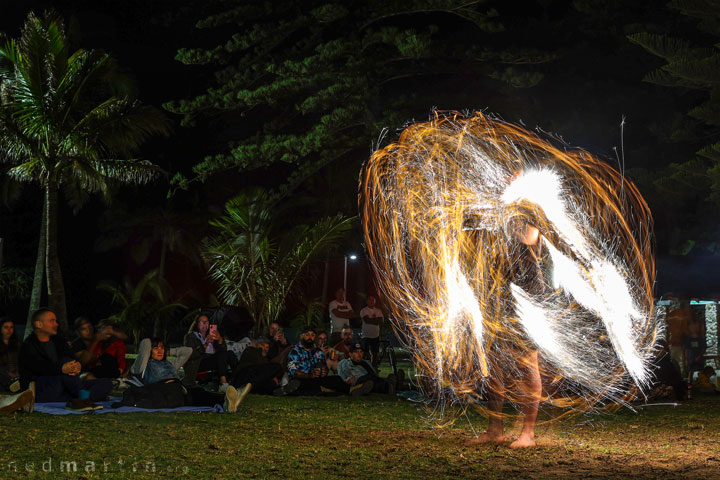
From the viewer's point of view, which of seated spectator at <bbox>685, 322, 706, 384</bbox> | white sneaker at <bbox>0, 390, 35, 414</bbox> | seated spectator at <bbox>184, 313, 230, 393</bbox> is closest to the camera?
white sneaker at <bbox>0, 390, 35, 414</bbox>

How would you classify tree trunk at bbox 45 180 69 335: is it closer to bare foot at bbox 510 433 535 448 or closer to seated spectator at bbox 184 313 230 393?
seated spectator at bbox 184 313 230 393

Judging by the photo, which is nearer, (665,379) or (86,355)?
(86,355)

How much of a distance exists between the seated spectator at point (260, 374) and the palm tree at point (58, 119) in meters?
9.52

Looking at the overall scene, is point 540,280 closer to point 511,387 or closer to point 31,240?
point 511,387

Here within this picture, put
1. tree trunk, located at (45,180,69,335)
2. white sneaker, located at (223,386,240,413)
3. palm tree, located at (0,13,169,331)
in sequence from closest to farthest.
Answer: white sneaker, located at (223,386,240,413), palm tree, located at (0,13,169,331), tree trunk, located at (45,180,69,335)

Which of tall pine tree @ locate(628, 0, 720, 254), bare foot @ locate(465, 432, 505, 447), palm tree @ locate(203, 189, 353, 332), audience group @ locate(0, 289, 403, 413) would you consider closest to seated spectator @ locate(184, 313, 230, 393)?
audience group @ locate(0, 289, 403, 413)

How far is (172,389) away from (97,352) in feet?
7.61

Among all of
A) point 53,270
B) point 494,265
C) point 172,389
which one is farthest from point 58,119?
point 494,265

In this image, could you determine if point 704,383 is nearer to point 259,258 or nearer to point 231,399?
point 231,399

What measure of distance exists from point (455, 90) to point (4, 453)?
18.2m

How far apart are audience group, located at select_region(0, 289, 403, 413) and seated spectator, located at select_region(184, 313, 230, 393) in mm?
15

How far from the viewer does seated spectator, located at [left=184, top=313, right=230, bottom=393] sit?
1241 cm

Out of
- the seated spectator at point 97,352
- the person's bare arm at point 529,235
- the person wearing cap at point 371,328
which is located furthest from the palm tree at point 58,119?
the person's bare arm at point 529,235

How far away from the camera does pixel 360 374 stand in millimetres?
12523
